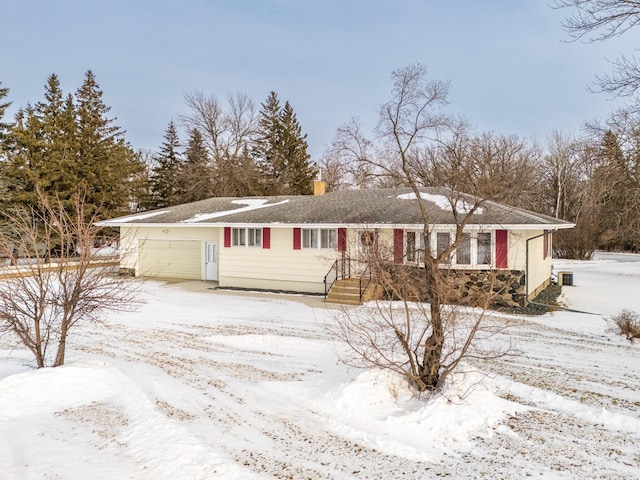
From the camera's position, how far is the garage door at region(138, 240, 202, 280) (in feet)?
64.8

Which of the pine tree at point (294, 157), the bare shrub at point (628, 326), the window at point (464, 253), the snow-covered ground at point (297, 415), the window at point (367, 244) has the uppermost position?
the pine tree at point (294, 157)

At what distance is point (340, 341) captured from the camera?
31.2 feet

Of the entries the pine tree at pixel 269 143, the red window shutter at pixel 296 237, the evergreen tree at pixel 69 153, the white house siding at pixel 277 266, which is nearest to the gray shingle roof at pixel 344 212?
the red window shutter at pixel 296 237

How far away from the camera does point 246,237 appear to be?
17.2 m

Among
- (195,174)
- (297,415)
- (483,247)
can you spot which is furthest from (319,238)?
(195,174)

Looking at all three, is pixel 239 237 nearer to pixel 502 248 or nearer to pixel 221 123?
pixel 502 248

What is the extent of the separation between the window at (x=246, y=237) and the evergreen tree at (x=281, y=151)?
19385mm

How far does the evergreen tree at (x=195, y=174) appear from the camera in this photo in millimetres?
34844

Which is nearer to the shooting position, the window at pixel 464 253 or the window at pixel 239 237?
the window at pixel 464 253

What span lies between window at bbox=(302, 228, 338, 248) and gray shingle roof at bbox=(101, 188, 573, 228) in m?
0.54

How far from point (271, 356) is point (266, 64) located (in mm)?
34327

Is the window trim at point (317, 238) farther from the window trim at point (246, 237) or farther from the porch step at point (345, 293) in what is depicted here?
the window trim at point (246, 237)

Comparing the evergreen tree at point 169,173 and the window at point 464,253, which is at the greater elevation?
the evergreen tree at point 169,173

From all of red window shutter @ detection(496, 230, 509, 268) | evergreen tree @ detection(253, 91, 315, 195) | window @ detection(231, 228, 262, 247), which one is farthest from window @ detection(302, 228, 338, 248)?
evergreen tree @ detection(253, 91, 315, 195)
